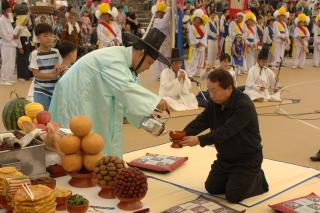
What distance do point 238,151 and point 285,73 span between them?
10.2 meters

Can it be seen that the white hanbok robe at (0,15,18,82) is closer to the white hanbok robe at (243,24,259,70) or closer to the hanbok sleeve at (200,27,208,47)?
the hanbok sleeve at (200,27,208,47)

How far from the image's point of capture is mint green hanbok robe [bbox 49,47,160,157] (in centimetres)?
337

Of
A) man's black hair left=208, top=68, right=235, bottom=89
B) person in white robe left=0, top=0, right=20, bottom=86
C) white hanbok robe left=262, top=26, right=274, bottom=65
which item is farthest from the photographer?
white hanbok robe left=262, top=26, right=274, bottom=65

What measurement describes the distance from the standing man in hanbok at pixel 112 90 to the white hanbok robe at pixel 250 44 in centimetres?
1027

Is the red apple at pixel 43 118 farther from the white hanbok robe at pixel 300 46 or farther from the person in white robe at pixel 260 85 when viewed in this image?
the white hanbok robe at pixel 300 46

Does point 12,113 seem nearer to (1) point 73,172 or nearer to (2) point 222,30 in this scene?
(1) point 73,172

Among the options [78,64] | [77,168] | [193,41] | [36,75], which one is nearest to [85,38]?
[193,41]

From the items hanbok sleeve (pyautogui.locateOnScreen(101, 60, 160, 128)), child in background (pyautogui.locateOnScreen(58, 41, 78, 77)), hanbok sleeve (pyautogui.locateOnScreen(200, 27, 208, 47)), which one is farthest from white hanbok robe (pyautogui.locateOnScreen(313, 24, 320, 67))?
hanbok sleeve (pyautogui.locateOnScreen(101, 60, 160, 128))

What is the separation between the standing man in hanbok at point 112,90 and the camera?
11.0 ft

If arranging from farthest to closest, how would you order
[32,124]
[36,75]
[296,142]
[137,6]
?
[137,6], [296,142], [36,75], [32,124]

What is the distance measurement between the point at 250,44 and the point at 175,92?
19.4ft

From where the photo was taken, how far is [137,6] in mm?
19906

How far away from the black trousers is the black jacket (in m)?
0.06

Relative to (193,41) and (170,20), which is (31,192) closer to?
(170,20)
